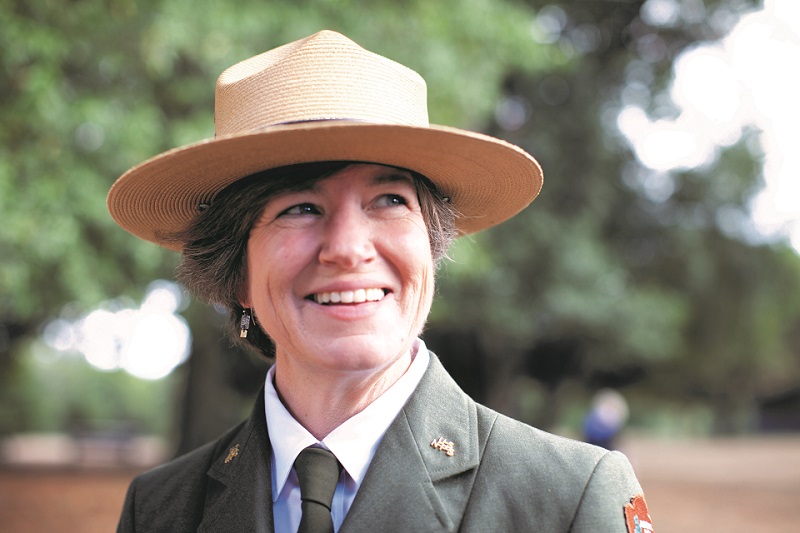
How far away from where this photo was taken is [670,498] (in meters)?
17.5

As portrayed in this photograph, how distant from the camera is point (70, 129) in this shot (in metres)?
6.75

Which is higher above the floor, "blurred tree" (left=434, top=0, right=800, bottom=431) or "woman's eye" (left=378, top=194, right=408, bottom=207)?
"blurred tree" (left=434, top=0, right=800, bottom=431)

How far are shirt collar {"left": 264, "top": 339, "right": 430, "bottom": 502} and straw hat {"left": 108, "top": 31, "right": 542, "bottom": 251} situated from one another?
0.52m

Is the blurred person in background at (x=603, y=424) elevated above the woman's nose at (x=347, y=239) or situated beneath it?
elevated above

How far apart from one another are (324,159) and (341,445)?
2.16ft

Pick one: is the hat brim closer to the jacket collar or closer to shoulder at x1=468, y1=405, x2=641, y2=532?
the jacket collar

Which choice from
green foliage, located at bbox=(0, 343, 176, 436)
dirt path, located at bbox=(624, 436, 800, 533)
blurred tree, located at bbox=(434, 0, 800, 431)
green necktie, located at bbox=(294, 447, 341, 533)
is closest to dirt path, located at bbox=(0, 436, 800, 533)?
dirt path, located at bbox=(624, 436, 800, 533)

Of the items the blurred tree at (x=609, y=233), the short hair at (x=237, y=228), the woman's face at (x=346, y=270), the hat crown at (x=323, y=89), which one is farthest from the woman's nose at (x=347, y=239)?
the blurred tree at (x=609, y=233)

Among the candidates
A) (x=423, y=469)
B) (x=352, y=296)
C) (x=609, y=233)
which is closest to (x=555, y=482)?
(x=423, y=469)

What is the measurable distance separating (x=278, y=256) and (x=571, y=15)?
1760 centimetres

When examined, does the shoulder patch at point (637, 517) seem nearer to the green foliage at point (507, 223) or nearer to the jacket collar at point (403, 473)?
the jacket collar at point (403, 473)

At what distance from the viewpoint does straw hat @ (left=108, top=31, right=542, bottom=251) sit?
76.0 inches

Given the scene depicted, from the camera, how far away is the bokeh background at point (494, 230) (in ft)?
22.4

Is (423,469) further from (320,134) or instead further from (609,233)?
(609,233)
